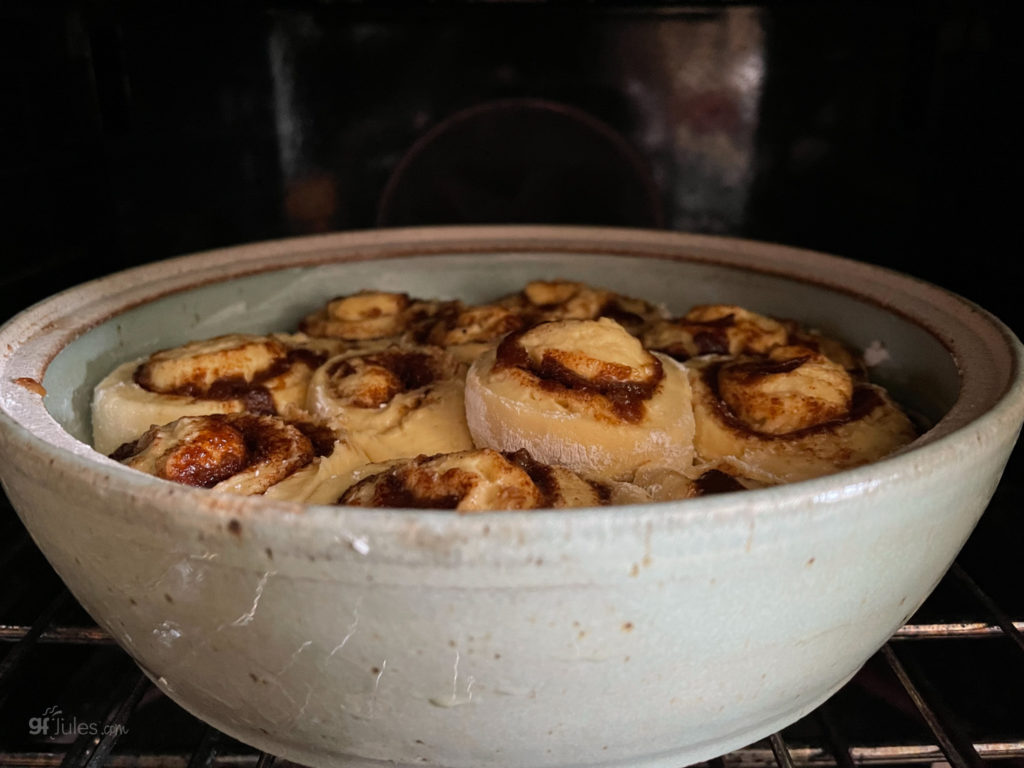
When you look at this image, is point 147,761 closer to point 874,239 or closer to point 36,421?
point 36,421

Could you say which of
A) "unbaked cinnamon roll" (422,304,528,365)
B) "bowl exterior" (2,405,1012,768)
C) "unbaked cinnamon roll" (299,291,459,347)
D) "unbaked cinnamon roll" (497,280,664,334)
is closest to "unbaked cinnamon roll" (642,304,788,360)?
"unbaked cinnamon roll" (497,280,664,334)

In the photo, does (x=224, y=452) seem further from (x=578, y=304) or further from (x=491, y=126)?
(x=491, y=126)

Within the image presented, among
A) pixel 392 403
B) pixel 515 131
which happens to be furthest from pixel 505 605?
pixel 515 131

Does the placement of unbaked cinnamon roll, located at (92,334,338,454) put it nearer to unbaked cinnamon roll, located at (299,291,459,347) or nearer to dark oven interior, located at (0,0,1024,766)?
unbaked cinnamon roll, located at (299,291,459,347)

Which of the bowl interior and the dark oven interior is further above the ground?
the dark oven interior

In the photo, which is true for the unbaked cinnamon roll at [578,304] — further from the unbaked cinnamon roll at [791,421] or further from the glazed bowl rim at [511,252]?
the unbaked cinnamon roll at [791,421]

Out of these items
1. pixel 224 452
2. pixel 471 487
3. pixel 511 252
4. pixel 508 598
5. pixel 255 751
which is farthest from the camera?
pixel 511 252

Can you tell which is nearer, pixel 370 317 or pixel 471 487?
pixel 471 487
